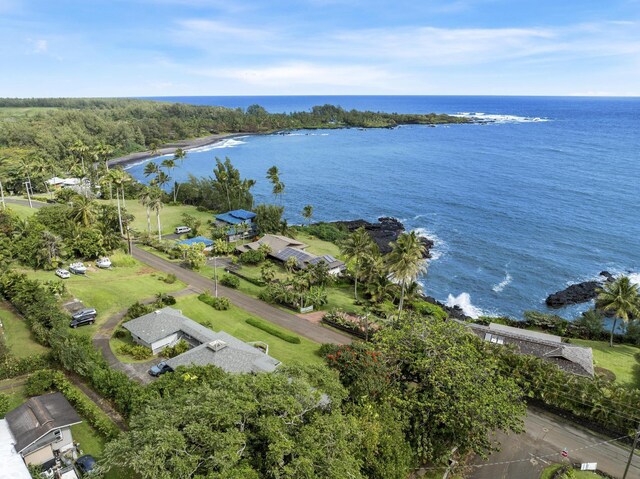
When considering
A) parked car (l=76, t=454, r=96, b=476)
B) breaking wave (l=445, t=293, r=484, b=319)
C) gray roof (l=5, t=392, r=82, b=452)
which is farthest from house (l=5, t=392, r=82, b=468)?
breaking wave (l=445, t=293, r=484, b=319)

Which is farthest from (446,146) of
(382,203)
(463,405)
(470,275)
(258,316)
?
(463,405)

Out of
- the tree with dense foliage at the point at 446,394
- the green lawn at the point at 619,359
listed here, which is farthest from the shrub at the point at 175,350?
the green lawn at the point at 619,359

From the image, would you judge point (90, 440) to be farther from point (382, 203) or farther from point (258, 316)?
point (382, 203)

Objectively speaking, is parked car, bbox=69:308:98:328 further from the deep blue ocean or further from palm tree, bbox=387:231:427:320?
the deep blue ocean

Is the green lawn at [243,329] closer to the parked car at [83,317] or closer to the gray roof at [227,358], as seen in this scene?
the gray roof at [227,358]

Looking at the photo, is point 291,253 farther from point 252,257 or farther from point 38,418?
point 38,418

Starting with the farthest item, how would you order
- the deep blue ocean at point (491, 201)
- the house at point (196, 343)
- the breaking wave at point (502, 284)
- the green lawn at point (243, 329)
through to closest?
the deep blue ocean at point (491, 201)
the breaking wave at point (502, 284)
the green lawn at point (243, 329)
the house at point (196, 343)
